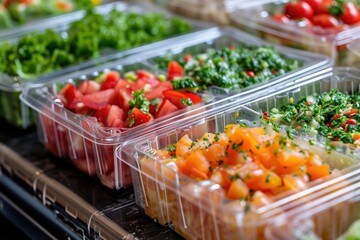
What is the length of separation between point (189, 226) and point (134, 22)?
6.46 ft

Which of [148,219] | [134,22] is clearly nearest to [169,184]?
[148,219]

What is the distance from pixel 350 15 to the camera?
3291 millimetres

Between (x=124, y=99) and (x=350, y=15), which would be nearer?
(x=124, y=99)

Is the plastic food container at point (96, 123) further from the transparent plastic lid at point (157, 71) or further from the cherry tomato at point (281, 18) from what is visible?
the cherry tomato at point (281, 18)

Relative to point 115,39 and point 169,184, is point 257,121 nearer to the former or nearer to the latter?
point 169,184

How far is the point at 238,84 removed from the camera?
9.02 feet

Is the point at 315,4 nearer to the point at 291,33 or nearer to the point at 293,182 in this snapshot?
the point at 291,33

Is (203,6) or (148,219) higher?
(203,6)

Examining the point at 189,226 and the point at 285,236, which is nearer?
the point at 285,236

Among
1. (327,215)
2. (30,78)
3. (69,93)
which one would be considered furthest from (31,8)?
(327,215)

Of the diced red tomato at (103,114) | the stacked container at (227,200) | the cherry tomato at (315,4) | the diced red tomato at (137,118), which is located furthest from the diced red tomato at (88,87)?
the cherry tomato at (315,4)

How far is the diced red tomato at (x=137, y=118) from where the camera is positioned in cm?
248

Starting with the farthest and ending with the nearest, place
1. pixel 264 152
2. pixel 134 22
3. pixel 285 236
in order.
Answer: pixel 134 22
pixel 264 152
pixel 285 236

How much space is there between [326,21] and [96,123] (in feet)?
4.72
